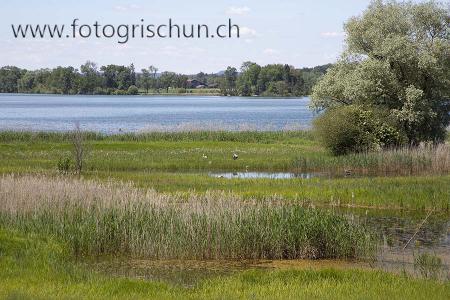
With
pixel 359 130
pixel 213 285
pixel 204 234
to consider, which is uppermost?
pixel 359 130

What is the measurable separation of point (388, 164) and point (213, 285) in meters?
24.6

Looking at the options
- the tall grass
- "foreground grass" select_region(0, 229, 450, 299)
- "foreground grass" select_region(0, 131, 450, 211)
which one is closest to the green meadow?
"foreground grass" select_region(0, 229, 450, 299)

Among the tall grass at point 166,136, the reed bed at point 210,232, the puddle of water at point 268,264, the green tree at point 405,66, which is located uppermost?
the green tree at point 405,66

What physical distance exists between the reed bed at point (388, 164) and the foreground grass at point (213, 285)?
21.6m

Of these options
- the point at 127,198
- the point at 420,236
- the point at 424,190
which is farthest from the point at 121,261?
the point at 424,190

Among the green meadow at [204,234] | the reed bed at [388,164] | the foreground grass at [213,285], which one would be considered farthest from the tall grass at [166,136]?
the foreground grass at [213,285]

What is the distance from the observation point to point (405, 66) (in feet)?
149

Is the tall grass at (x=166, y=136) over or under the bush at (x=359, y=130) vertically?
under

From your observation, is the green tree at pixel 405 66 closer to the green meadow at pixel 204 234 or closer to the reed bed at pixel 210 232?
the green meadow at pixel 204 234

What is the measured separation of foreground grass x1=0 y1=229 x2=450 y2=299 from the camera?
13.3 meters

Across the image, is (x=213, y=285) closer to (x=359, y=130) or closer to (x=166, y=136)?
(x=359, y=130)

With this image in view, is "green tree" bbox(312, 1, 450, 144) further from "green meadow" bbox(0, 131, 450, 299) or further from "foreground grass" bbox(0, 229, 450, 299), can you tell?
"foreground grass" bbox(0, 229, 450, 299)

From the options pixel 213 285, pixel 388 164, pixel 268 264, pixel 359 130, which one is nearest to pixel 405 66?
pixel 359 130

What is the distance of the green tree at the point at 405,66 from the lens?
44094 mm
